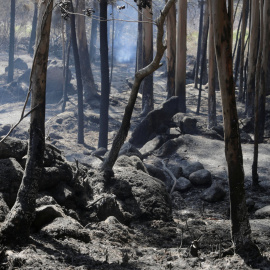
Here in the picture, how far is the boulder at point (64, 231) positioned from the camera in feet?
15.9

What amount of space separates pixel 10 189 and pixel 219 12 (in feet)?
10.5

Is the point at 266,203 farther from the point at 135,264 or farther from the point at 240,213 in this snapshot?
the point at 135,264

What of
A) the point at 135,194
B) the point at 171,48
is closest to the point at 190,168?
the point at 135,194

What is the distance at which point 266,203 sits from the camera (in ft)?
28.9

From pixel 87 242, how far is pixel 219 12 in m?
2.76

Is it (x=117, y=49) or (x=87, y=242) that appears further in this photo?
(x=117, y=49)

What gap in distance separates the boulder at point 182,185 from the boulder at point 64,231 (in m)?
5.22

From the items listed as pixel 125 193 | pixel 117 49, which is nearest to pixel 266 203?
pixel 125 193

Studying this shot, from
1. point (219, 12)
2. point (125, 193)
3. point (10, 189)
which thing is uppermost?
point (219, 12)

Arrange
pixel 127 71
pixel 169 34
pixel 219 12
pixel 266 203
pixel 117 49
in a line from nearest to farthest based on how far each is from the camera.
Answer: pixel 219 12
pixel 266 203
pixel 169 34
pixel 127 71
pixel 117 49

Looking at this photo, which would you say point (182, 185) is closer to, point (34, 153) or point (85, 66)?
point (34, 153)

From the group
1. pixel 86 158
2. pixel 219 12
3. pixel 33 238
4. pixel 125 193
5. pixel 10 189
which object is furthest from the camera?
pixel 86 158

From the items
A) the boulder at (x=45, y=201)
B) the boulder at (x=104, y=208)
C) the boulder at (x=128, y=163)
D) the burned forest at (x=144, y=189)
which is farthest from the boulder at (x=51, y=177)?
the boulder at (x=128, y=163)

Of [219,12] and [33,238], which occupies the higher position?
[219,12]
